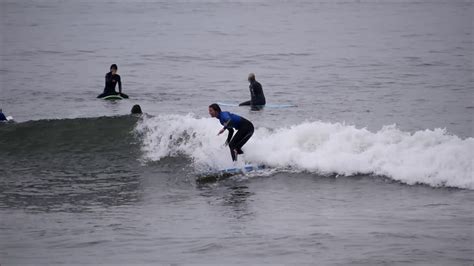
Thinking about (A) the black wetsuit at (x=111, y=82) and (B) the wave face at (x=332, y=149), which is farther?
(A) the black wetsuit at (x=111, y=82)

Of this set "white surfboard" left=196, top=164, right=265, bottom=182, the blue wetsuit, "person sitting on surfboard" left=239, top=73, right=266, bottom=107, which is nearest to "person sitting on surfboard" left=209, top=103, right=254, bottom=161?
the blue wetsuit

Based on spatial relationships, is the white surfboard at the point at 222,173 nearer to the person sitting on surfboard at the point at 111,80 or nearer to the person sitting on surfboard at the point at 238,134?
the person sitting on surfboard at the point at 238,134

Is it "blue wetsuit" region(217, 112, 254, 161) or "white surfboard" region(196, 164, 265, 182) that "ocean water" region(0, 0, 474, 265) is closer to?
"white surfboard" region(196, 164, 265, 182)

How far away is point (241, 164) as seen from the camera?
16422 millimetres

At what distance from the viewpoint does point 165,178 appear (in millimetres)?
16484

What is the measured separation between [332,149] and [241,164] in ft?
7.10

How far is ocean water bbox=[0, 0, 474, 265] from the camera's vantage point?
442 inches

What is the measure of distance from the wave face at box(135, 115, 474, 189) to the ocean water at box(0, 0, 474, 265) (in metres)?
0.04

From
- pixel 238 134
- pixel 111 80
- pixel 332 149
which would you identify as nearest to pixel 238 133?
pixel 238 134

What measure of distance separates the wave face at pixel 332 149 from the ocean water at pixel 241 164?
37mm

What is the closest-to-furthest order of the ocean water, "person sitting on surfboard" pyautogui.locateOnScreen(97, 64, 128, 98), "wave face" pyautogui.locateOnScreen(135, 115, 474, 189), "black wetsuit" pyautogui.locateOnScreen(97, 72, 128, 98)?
the ocean water, "wave face" pyautogui.locateOnScreen(135, 115, 474, 189), "person sitting on surfboard" pyautogui.locateOnScreen(97, 64, 128, 98), "black wetsuit" pyautogui.locateOnScreen(97, 72, 128, 98)

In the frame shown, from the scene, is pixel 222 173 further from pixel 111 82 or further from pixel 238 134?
pixel 111 82

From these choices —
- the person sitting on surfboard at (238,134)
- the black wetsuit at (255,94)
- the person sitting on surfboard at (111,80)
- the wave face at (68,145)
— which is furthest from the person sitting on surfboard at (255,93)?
the person sitting on surfboard at (238,134)

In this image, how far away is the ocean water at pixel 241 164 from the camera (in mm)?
11234
